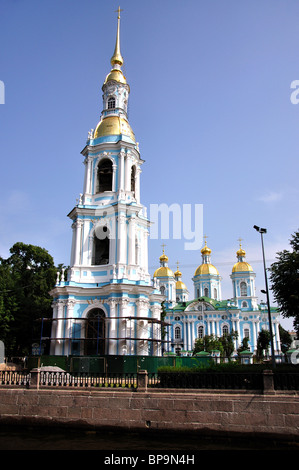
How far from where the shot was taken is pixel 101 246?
98.2 feet

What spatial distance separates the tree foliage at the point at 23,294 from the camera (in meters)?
31.4

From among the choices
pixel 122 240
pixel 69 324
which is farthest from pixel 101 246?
pixel 69 324

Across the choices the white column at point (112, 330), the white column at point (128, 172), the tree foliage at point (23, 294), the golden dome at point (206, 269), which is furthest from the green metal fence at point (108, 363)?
the golden dome at point (206, 269)

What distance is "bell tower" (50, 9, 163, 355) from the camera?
2512 centimetres

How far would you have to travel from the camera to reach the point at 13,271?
1470 inches

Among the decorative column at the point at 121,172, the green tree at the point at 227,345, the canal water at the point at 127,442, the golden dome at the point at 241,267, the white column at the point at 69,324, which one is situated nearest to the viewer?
the canal water at the point at 127,442

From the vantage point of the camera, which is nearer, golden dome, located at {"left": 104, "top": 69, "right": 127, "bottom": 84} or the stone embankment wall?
the stone embankment wall

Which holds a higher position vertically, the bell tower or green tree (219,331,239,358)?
the bell tower

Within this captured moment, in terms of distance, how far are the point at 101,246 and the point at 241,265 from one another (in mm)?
48230

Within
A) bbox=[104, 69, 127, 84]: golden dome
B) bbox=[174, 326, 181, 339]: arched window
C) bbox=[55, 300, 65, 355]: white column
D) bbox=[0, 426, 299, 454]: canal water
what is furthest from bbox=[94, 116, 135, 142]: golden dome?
bbox=[174, 326, 181, 339]: arched window

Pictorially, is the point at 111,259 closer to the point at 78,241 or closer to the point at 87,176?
the point at 78,241

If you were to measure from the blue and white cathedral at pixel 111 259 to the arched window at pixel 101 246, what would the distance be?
0.25 feet

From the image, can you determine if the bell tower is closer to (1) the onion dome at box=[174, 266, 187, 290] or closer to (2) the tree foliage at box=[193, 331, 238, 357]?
(2) the tree foliage at box=[193, 331, 238, 357]

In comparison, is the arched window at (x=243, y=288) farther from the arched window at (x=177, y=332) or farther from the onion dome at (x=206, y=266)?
the arched window at (x=177, y=332)
